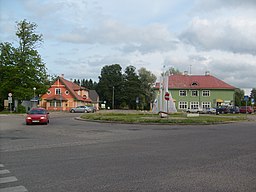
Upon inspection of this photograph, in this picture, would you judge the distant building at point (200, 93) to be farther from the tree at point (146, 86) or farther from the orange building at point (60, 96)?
the orange building at point (60, 96)

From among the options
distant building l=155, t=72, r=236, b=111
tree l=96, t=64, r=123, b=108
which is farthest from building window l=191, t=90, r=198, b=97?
tree l=96, t=64, r=123, b=108

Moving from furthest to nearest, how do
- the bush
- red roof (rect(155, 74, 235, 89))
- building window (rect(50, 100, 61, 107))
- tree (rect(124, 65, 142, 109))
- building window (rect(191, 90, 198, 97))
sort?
tree (rect(124, 65, 142, 109)) < building window (rect(191, 90, 198, 97)) < red roof (rect(155, 74, 235, 89)) < building window (rect(50, 100, 61, 107)) < the bush

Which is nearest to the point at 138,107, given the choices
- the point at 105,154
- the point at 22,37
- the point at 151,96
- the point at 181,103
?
the point at 151,96

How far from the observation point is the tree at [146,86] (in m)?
106

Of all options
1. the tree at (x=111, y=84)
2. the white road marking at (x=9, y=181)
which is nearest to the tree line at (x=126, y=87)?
the tree at (x=111, y=84)

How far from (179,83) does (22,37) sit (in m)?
43.8

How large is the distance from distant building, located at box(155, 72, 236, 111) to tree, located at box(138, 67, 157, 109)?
72.1 feet

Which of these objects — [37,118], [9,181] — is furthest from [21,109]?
[9,181]

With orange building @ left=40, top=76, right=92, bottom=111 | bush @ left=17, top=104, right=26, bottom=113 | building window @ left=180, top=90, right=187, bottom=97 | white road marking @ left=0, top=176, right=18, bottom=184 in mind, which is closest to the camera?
white road marking @ left=0, top=176, right=18, bottom=184

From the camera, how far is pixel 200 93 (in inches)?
3265

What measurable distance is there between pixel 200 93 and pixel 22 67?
46.9m

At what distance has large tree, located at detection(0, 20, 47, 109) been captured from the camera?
5494cm

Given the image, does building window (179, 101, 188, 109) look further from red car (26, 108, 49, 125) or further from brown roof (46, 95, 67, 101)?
red car (26, 108, 49, 125)

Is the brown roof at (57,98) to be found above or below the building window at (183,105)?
above
